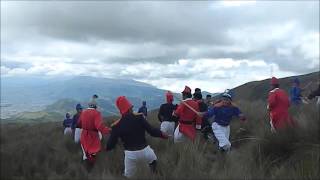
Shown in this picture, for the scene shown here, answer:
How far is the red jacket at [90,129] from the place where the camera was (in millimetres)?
11680

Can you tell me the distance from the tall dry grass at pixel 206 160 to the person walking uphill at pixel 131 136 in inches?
12.4

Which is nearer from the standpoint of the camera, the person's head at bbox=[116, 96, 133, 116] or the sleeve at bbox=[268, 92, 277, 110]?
the person's head at bbox=[116, 96, 133, 116]

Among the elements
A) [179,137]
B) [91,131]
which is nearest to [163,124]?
[179,137]

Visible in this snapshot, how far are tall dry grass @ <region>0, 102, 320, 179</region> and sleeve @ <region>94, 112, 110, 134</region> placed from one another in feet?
2.73

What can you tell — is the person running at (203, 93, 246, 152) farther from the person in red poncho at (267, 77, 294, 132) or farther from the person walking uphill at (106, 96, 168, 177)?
the person walking uphill at (106, 96, 168, 177)

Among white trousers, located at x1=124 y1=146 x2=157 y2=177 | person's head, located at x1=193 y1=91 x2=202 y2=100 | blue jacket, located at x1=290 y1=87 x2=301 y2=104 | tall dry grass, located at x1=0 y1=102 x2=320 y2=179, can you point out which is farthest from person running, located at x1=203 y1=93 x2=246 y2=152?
blue jacket, located at x1=290 y1=87 x2=301 y2=104

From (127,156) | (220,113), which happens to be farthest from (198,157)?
(220,113)

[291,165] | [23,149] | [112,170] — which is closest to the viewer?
[291,165]

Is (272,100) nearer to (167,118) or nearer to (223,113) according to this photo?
(223,113)

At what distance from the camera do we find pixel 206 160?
9.81 metres

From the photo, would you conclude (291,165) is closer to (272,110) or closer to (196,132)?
(272,110)

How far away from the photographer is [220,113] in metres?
11.8

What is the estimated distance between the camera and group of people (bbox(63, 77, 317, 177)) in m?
9.39

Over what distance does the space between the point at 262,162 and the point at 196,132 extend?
4.75 metres
